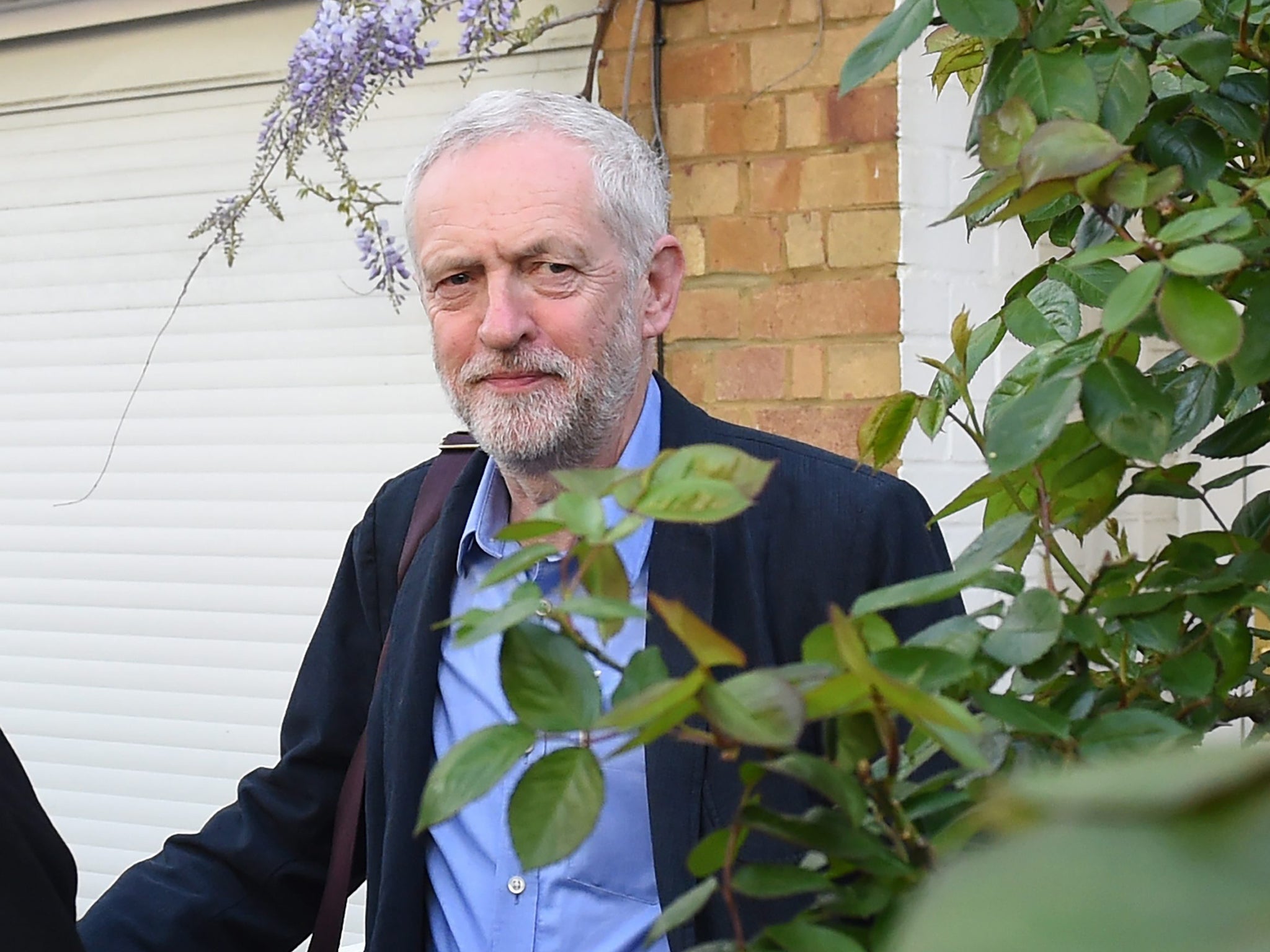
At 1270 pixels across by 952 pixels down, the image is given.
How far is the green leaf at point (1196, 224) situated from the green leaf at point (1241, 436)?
255 mm

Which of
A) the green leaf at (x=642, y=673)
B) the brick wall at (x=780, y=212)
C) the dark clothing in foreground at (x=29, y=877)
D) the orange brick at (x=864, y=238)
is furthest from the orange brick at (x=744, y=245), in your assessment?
the green leaf at (x=642, y=673)

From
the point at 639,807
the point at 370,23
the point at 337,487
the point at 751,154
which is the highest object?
the point at 370,23

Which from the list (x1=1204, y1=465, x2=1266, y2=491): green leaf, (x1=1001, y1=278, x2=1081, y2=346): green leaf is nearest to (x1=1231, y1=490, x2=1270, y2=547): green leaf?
(x1=1204, y1=465, x2=1266, y2=491): green leaf

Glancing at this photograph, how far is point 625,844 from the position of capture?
178 centimetres

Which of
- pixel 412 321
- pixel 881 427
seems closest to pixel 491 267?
pixel 881 427

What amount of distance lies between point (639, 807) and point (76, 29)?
320 centimetres

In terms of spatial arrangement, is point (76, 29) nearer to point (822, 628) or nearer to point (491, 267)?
point (491, 267)

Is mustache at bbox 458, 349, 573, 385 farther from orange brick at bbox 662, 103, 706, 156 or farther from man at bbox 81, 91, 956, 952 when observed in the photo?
orange brick at bbox 662, 103, 706, 156

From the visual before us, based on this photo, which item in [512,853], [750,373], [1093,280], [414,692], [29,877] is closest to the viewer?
[1093,280]

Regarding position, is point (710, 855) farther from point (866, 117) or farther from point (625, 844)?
point (866, 117)

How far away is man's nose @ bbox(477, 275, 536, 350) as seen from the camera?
1.99 meters

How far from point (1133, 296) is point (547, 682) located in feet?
0.95

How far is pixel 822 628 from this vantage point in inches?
21.3

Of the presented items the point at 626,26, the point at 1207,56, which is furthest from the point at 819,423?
the point at 1207,56
